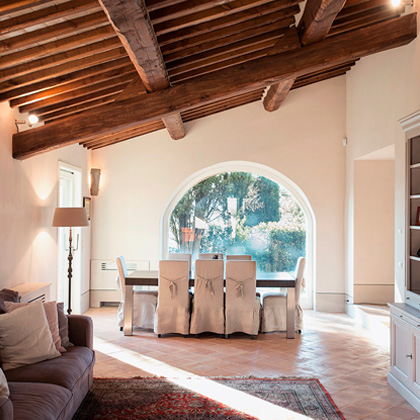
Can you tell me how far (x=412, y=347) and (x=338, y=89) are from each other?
5.04 meters

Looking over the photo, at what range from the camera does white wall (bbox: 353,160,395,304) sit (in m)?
7.28

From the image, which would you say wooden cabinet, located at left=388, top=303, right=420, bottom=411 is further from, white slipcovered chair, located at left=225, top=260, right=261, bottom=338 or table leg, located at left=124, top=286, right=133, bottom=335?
table leg, located at left=124, top=286, right=133, bottom=335

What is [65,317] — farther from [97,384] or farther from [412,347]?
[412,347]

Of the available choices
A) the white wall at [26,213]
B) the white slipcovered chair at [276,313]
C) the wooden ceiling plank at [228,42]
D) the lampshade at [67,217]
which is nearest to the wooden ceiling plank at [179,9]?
the wooden ceiling plank at [228,42]

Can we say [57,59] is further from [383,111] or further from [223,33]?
[383,111]

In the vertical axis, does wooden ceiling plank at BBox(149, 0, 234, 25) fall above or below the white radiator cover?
above

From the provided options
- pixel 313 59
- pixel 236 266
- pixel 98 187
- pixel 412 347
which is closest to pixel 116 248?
pixel 98 187

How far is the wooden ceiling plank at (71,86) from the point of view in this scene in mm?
4648

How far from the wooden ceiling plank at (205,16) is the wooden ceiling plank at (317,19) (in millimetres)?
508

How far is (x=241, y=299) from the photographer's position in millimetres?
6000

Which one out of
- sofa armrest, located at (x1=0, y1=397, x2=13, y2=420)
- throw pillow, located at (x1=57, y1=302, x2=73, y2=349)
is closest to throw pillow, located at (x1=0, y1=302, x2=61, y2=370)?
throw pillow, located at (x1=57, y1=302, x2=73, y2=349)

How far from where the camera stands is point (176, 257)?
7.32m

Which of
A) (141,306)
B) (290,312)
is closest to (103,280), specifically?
(141,306)

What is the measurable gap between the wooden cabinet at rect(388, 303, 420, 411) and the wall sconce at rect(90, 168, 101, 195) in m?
5.19
